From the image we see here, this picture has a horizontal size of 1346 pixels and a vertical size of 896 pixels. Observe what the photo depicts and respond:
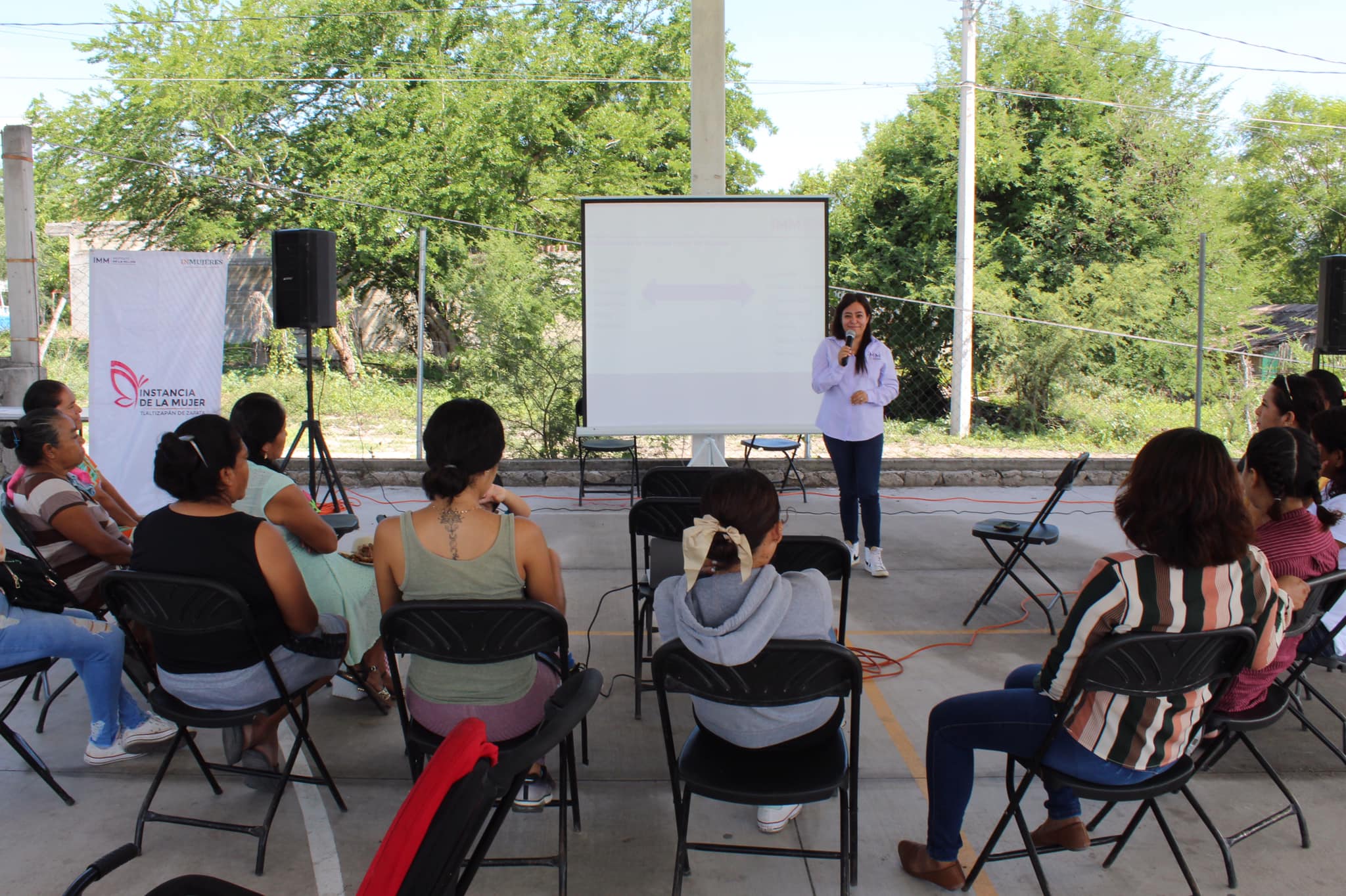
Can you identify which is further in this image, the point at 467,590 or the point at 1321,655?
the point at 1321,655

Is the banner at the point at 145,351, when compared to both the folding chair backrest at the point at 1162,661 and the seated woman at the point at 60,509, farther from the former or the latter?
the folding chair backrest at the point at 1162,661

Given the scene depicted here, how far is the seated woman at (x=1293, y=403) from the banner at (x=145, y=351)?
5491 mm

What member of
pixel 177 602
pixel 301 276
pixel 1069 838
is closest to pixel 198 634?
pixel 177 602

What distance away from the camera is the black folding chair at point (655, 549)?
3076mm

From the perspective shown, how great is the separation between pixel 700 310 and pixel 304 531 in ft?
11.2

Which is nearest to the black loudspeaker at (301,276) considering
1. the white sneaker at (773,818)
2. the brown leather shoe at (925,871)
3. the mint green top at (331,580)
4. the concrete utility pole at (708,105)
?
the concrete utility pole at (708,105)

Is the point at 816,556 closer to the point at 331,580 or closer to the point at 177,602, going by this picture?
the point at 331,580

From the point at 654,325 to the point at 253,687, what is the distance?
377 centimetres

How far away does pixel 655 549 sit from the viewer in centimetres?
373

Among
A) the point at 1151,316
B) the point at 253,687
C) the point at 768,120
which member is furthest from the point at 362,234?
the point at 253,687

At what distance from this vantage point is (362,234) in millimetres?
14938

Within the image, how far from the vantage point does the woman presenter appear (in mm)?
4828

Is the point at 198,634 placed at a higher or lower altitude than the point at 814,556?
lower

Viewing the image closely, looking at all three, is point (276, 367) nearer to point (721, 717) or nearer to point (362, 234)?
point (362, 234)
